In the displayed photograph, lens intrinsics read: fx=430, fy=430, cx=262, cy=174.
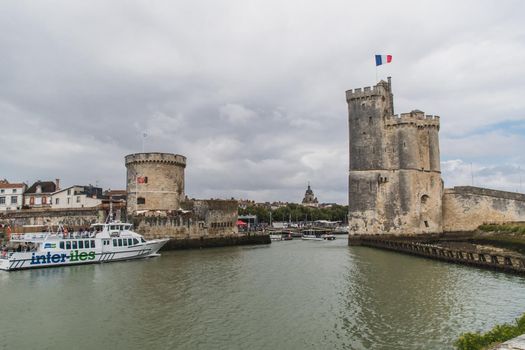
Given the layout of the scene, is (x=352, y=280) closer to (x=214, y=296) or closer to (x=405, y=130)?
(x=214, y=296)

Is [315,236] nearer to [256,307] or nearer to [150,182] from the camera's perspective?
[150,182]

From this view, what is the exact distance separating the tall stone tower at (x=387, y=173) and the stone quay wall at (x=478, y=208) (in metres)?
1.54

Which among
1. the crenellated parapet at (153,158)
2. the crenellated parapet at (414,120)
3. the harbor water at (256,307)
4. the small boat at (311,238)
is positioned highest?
the crenellated parapet at (414,120)

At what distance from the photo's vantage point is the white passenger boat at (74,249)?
25750 mm

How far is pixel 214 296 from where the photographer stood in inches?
672

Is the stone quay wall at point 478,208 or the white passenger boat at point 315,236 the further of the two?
the white passenger boat at point 315,236

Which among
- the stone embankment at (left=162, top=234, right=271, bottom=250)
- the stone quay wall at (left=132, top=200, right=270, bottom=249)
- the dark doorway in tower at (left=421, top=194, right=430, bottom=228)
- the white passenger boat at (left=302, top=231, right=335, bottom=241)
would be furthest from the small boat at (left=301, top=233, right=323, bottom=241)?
the dark doorway in tower at (left=421, top=194, right=430, bottom=228)

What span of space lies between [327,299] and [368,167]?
2485 centimetres

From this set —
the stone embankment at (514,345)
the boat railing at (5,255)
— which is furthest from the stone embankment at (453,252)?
the boat railing at (5,255)

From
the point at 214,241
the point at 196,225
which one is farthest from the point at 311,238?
the point at 196,225

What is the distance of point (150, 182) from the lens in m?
42.4

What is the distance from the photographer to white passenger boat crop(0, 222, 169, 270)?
25.8m

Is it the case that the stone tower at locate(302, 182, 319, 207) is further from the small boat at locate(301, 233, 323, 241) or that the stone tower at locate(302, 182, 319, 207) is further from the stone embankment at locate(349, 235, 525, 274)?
the stone embankment at locate(349, 235, 525, 274)

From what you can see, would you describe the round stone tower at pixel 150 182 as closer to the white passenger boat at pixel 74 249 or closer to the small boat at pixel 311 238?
the white passenger boat at pixel 74 249
